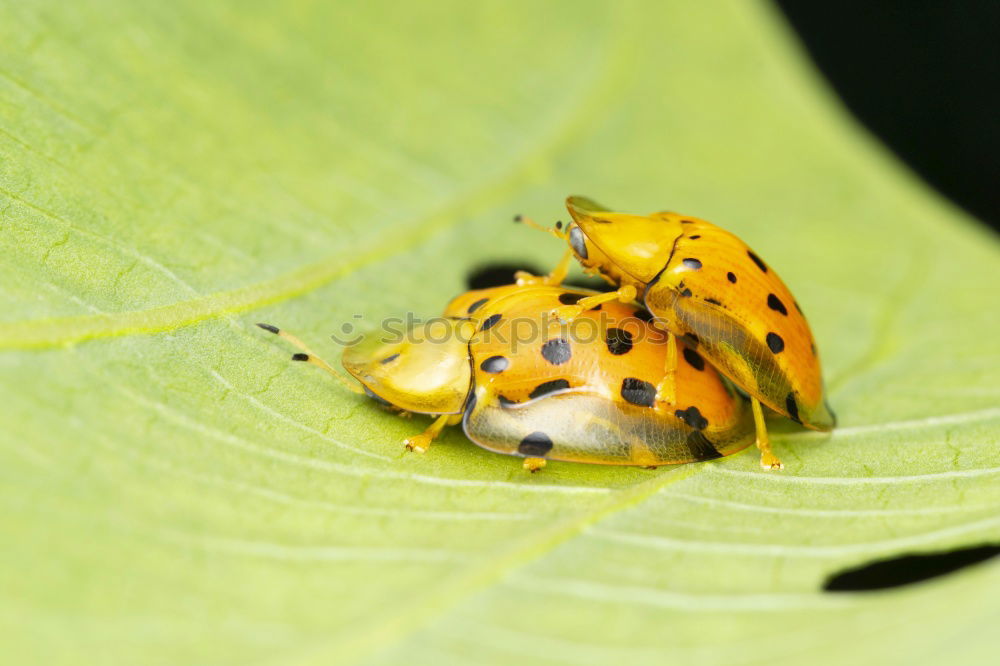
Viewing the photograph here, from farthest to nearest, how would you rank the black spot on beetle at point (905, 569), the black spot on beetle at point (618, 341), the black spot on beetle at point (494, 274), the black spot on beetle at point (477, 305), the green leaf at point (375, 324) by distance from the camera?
the black spot on beetle at point (494, 274), the black spot on beetle at point (477, 305), the black spot on beetle at point (618, 341), the black spot on beetle at point (905, 569), the green leaf at point (375, 324)

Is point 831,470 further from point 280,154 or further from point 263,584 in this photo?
point 280,154

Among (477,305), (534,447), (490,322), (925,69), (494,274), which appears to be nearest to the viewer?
(534,447)

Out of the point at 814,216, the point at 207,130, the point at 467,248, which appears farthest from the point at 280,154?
the point at 814,216

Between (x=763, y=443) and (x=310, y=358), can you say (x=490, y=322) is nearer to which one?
(x=310, y=358)

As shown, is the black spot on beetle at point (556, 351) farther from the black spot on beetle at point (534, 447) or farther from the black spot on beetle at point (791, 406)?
the black spot on beetle at point (791, 406)

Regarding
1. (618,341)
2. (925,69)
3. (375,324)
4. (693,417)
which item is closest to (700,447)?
(693,417)

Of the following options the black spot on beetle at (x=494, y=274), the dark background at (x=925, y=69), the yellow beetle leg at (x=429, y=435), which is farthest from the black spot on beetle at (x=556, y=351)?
the dark background at (x=925, y=69)

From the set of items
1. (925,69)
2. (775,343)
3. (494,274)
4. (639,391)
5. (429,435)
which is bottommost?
(429,435)
